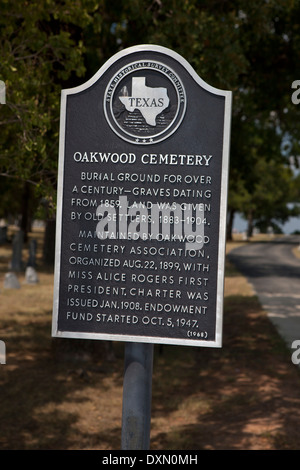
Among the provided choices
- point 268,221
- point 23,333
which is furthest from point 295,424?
point 268,221

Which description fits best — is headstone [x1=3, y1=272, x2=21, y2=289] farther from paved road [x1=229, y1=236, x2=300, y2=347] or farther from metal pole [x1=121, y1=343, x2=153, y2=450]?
metal pole [x1=121, y1=343, x2=153, y2=450]

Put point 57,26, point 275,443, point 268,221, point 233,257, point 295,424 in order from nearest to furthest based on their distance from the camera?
point 275,443
point 295,424
point 57,26
point 233,257
point 268,221

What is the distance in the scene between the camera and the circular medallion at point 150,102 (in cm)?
453

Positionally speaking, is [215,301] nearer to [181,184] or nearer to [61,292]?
[181,184]

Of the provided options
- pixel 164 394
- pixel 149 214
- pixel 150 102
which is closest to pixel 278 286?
pixel 164 394

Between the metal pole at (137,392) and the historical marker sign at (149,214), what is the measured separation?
20cm

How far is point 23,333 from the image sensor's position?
37.9ft

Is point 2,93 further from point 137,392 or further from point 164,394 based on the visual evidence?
point 164,394

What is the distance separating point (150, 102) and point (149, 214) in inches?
34.6

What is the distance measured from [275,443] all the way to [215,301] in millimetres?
2972

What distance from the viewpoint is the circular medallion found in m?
4.53

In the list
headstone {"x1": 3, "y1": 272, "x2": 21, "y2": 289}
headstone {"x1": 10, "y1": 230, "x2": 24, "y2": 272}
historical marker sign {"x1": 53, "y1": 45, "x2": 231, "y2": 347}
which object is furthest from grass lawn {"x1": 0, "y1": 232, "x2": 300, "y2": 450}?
headstone {"x1": 10, "y1": 230, "x2": 24, "y2": 272}

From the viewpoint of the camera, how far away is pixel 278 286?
19750 millimetres

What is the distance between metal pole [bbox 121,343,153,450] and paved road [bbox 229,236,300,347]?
6.58m
